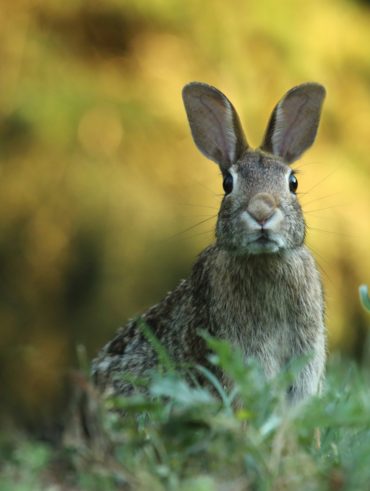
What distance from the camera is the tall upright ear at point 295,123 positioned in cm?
439

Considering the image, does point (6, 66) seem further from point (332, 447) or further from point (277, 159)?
point (332, 447)

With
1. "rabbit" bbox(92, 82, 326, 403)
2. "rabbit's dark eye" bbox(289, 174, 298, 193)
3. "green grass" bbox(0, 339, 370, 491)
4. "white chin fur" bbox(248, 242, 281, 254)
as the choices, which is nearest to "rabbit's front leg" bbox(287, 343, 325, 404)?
"rabbit" bbox(92, 82, 326, 403)

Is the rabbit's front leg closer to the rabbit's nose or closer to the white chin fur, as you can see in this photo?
the white chin fur

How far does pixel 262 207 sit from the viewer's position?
12.5 feet

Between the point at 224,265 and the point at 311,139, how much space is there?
823mm

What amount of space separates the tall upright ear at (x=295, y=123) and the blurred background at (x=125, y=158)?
1600 millimetres

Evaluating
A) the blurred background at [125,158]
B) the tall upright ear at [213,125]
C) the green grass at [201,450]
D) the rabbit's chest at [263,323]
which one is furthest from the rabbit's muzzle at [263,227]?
the blurred background at [125,158]

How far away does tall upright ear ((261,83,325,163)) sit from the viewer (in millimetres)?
4387

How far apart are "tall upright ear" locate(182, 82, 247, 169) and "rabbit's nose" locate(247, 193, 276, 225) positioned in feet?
1.76

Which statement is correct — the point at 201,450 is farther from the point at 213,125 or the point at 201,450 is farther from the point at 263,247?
the point at 213,125

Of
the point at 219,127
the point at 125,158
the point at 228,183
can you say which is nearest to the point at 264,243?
the point at 228,183

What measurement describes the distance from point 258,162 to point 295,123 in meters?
0.38

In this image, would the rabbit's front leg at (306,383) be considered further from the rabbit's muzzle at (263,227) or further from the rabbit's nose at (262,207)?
the rabbit's nose at (262,207)

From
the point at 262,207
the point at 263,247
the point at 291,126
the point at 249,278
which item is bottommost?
the point at 249,278
